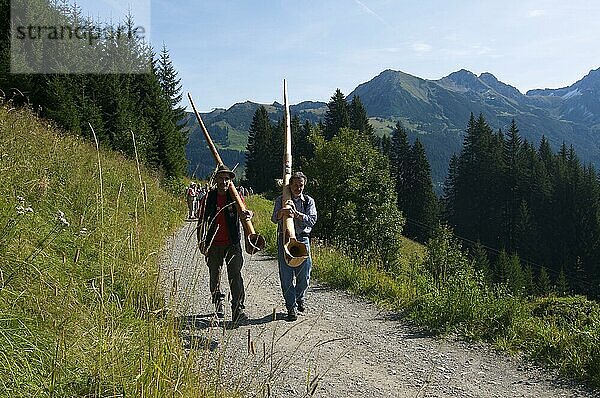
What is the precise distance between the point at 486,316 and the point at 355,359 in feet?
7.66

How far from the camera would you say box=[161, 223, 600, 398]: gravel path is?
4789 mm

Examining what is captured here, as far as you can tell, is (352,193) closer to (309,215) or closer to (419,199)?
(309,215)

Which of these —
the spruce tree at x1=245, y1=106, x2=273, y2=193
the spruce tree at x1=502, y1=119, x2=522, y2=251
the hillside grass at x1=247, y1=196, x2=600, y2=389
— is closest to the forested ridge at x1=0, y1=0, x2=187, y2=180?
the hillside grass at x1=247, y1=196, x2=600, y2=389

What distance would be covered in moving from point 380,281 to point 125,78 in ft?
98.6

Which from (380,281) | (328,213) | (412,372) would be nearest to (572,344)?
(412,372)

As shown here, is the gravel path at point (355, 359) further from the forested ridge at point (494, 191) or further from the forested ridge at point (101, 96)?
the forested ridge at point (494, 191)

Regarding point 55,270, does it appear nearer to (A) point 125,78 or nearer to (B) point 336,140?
(A) point 125,78

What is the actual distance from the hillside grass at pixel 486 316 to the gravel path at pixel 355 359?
11.6 inches

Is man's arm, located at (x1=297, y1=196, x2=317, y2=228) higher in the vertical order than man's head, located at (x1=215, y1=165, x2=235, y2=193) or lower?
lower

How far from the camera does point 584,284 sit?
75.6 meters

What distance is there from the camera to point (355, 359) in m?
6.61

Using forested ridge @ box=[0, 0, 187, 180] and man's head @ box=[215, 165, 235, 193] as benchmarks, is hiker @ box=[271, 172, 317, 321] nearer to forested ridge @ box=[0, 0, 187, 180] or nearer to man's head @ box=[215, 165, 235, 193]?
man's head @ box=[215, 165, 235, 193]

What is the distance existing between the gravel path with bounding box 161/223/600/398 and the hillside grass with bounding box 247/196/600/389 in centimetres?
30

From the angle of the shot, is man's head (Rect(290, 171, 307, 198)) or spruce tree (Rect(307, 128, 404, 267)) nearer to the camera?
man's head (Rect(290, 171, 307, 198))
